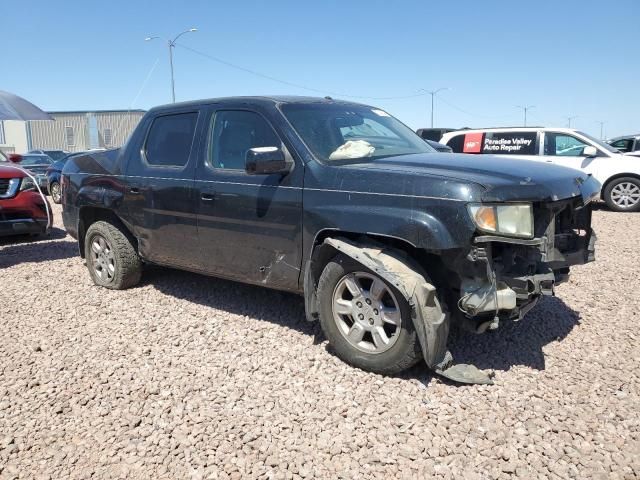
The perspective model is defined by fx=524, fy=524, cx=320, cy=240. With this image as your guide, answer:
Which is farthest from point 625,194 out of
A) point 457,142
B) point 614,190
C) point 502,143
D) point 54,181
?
point 54,181

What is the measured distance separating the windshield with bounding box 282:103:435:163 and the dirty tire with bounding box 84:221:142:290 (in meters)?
2.31

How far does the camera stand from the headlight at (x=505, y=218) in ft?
9.84

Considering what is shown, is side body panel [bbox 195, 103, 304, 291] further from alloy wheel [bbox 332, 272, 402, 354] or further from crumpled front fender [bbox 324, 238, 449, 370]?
crumpled front fender [bbox 324, 238, 449, 370]

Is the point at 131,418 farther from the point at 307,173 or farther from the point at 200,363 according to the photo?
the point at 307,173

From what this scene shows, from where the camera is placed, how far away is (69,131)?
47.9m

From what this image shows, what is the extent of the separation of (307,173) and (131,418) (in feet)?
6.26

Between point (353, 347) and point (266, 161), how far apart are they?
54.8 inches

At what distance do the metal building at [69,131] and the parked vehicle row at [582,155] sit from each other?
136 feet

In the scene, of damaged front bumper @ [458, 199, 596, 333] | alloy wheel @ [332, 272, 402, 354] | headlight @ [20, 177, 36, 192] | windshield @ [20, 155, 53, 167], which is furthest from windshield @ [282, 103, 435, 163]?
windshield @ [20, 155, 53, 167]

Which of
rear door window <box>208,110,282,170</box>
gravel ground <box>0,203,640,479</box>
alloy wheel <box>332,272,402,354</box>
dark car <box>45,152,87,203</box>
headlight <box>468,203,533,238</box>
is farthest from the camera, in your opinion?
dark car <box>45,152,87,203</box>

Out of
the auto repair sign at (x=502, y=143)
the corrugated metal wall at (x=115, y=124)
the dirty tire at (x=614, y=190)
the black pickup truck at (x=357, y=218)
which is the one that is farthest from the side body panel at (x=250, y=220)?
the corrugated metal wall at (x=115, y=124)

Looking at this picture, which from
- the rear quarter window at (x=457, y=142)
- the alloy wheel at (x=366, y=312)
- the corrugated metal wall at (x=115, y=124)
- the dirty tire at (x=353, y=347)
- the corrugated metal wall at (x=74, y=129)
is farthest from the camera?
the corrugated metal wall at (x=74, y=129)

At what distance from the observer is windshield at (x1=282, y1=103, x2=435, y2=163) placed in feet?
12.7

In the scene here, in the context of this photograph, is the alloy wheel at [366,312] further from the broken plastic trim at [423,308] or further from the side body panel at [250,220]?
the side body panel at [250,220]
